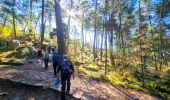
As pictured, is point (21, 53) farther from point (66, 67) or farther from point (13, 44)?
point (66, 67)

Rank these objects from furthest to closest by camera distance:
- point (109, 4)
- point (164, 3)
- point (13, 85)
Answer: point (164, 3)
point (109, 4)
point (13, 85)

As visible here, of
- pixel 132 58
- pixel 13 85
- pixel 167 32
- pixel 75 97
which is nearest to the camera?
pixel 75 97

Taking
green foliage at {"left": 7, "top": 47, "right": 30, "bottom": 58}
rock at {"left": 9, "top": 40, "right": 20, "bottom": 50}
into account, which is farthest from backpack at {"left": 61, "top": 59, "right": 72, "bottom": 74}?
rock at {"left": 9, "top": 40, "right": 20, "bottom": 50}

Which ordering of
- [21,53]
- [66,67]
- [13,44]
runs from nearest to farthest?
[66,67] → [21,53] → [13,44]

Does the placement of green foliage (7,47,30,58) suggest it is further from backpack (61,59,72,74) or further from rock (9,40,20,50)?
backpack (61,59,72,74)

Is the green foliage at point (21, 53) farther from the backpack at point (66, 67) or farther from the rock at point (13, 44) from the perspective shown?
the backpack at point (66, 67)

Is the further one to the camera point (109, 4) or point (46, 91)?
point (109, 4)

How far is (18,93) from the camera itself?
1216 centimetres

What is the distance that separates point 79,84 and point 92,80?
7.99 ft

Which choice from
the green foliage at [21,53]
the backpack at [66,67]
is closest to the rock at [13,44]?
the green foliage at [21,53]

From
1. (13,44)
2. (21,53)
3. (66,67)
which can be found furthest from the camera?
(13,44)

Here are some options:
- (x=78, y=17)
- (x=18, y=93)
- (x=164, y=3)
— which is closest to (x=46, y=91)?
(x=18, y=93)

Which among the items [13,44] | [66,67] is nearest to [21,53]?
[13,44]

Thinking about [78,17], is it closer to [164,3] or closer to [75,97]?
[164,3]
